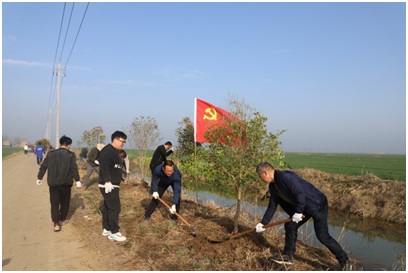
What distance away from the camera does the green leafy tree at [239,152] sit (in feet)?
18.8

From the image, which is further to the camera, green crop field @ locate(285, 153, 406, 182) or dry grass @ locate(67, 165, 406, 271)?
green crop field @ locate(285, 153, 406, 182)

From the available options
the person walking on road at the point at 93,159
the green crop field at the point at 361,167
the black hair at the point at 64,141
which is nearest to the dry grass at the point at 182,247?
the black hair at the point at 64,141

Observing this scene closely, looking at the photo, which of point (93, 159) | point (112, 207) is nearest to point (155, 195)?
point (112, 207)

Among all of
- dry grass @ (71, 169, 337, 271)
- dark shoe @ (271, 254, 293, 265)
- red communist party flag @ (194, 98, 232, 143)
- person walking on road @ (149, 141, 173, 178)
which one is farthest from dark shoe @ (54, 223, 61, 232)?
dark shoe @ (271, 254, 293, 265)

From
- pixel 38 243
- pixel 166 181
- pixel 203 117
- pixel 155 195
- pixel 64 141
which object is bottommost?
pixel 38 243

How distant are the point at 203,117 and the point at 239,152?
159cm

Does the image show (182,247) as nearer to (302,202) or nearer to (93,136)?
(302,202)

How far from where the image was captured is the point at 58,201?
19.6ft

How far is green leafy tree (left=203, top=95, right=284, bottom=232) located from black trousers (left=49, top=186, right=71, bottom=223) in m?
2.76

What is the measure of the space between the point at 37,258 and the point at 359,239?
27.6ft

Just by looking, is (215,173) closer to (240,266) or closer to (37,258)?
(240,266)

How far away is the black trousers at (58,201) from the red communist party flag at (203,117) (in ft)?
9.33

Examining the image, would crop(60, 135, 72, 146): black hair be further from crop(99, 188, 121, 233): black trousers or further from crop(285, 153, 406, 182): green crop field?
crop(285, 153, 406, 182): green crop field

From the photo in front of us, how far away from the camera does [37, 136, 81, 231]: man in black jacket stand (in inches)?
232
